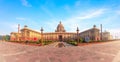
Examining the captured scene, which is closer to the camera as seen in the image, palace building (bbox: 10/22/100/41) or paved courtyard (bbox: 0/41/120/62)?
paved courtyard (bbox: 0/41/120/62)

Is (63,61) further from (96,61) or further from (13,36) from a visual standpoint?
(13,36)

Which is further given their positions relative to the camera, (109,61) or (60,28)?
(60,28)

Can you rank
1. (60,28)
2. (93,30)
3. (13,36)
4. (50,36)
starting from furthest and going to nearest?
(60,28), (50,36), (13,36), (93,30)

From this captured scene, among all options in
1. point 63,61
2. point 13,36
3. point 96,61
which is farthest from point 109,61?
point 13,36

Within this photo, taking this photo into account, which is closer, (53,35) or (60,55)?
(60,55)

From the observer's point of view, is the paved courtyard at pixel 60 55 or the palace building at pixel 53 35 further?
the palace building at pixel 53 35

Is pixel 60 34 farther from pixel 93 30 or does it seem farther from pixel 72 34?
pixel 93 30

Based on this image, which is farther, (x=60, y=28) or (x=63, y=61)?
(x=60, y=28)

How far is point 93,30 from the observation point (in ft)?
186

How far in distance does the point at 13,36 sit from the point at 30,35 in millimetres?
11813

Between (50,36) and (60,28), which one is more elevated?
(60,28)

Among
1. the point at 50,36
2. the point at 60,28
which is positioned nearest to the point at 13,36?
the point at 50,36

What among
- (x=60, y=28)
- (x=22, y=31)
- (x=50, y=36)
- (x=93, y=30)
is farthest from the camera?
(x=60, y=28)

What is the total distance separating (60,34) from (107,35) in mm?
30574
